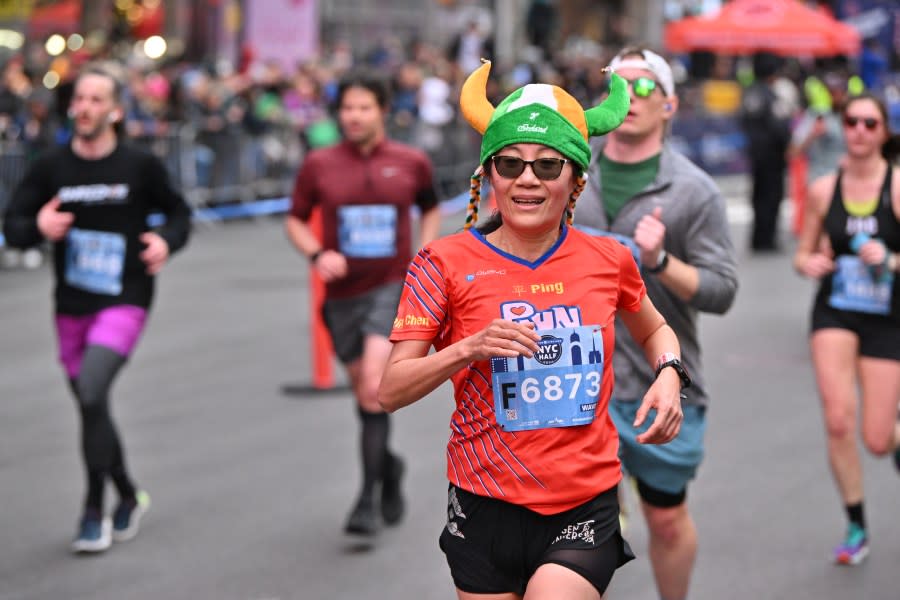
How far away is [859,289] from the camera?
21.4 ft

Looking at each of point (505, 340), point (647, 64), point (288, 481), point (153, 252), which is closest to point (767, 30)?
point (288, 481)

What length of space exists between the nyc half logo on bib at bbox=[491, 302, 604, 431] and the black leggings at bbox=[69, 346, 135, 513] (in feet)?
10.0

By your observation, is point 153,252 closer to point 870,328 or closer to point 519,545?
point 870,328

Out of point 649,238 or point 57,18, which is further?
point 57,18

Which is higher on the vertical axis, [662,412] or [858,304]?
[662,412]

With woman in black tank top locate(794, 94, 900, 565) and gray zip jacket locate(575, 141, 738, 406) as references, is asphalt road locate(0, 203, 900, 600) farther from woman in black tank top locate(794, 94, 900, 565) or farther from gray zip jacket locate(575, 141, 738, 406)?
gray zip jacket locate(575, 141, 738, 406)

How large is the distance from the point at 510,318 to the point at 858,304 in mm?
3238

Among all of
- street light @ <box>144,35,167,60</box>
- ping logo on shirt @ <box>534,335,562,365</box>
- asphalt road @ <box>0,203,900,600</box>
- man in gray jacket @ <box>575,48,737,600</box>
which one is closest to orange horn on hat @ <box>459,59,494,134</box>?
ping logo on shirt @ <box>534,335,562,365</box>

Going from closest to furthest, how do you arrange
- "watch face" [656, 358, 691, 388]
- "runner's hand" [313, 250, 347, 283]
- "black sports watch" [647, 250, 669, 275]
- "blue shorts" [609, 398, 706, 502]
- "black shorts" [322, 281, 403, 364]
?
"watch face" [656, 358, 691, 388]
"black sports watch" [647, 250, 669, 275]
"blue shorts" [609, 398, 706, 502]
"runner's hand" [313, 250, 347, 283]
"black shorts" [322, 281, 403, 364]

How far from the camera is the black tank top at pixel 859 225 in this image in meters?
6.61

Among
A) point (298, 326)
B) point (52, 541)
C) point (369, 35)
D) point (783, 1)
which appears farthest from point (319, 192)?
point (369, 35)

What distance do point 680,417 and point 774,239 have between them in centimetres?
1402

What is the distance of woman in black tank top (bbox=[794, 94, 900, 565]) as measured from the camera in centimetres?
640

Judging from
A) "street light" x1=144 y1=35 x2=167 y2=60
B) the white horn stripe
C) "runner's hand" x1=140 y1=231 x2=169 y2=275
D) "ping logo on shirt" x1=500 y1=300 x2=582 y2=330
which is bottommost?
"street light" x1=144 y1=35 x2=167 y2=60
